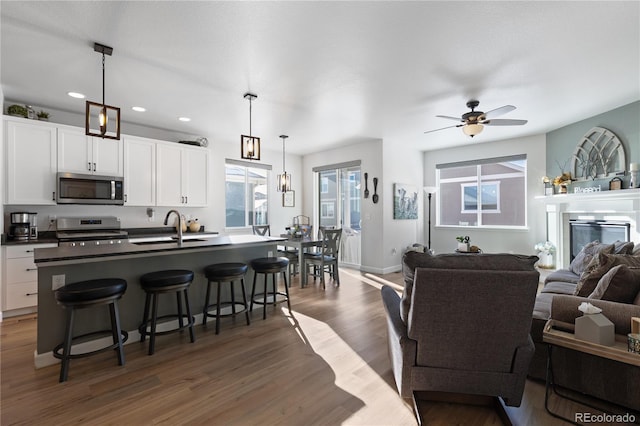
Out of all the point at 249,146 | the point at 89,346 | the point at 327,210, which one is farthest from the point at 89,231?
the point at 327,210

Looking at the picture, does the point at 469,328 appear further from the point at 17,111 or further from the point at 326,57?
the point at 17,111

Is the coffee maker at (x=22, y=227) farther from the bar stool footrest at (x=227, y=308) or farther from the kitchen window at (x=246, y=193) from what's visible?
the kitchen window at (x=246, y=193)

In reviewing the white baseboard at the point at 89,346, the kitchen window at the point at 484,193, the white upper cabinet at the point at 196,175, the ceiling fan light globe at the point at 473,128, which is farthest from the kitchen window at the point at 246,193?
the ceiling fan light globe at the point at 473,128

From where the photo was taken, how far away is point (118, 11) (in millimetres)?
2180

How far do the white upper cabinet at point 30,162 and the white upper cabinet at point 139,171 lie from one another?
0.84 metres

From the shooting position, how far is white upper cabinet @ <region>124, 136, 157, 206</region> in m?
4.61

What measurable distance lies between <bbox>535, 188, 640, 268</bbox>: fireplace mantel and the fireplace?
0.07 meters

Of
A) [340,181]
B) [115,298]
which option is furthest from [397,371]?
[340,181]

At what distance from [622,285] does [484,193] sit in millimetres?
4659

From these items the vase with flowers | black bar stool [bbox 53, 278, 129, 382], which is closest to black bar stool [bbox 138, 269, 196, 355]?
black bar stool [bbox 53, 278, 129, 382]

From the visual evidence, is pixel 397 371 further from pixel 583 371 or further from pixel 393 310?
pixel 583 371

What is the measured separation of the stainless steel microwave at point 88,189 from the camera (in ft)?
13.1

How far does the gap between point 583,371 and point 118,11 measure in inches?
161

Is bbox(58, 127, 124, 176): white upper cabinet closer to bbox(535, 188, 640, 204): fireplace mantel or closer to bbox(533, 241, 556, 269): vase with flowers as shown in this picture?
bbox(535, 188, 640, 204): fireplace mantel
